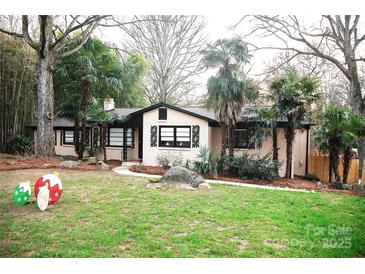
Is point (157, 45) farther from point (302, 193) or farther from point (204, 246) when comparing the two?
point (302, 193)

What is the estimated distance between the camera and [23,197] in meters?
3.51

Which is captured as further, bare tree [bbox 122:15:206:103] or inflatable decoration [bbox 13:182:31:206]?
bare tree [bbox 122:15:206:103]

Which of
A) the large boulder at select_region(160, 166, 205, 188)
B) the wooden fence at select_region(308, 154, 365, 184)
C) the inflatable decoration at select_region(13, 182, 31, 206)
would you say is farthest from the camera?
the wooden fence at select_region(308, 154, 365, 184)

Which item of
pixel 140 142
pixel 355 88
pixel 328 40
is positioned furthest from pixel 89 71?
pixel 355 88

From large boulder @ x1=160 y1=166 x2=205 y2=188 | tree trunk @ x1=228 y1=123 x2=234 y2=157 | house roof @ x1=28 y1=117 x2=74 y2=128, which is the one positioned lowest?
large boulder @ x1=160 y1=166 x2=205 y2=188

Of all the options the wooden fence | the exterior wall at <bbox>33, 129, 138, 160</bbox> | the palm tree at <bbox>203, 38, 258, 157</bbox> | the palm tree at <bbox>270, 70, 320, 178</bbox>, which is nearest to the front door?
the exterior wall at <bbox>33, 129, 138, 160</bbox>

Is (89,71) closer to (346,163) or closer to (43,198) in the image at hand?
(43,198)

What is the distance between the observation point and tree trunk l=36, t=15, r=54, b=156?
6.09 meters

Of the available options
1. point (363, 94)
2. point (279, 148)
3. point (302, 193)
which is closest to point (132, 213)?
point (302, 193)

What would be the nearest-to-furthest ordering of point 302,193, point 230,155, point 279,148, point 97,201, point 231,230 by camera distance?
1. point 231,230
2. point 97,201
3. point 302,193
4. point 230,155
5. point 279,148

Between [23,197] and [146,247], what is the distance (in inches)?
79.8

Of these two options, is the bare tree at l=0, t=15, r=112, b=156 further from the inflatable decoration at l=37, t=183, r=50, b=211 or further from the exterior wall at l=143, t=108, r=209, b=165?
the exterior wall at l=143, t=108, r=209, b=165

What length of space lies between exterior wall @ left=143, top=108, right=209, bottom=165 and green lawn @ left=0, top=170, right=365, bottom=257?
3696 mm

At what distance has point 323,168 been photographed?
8078 mm
